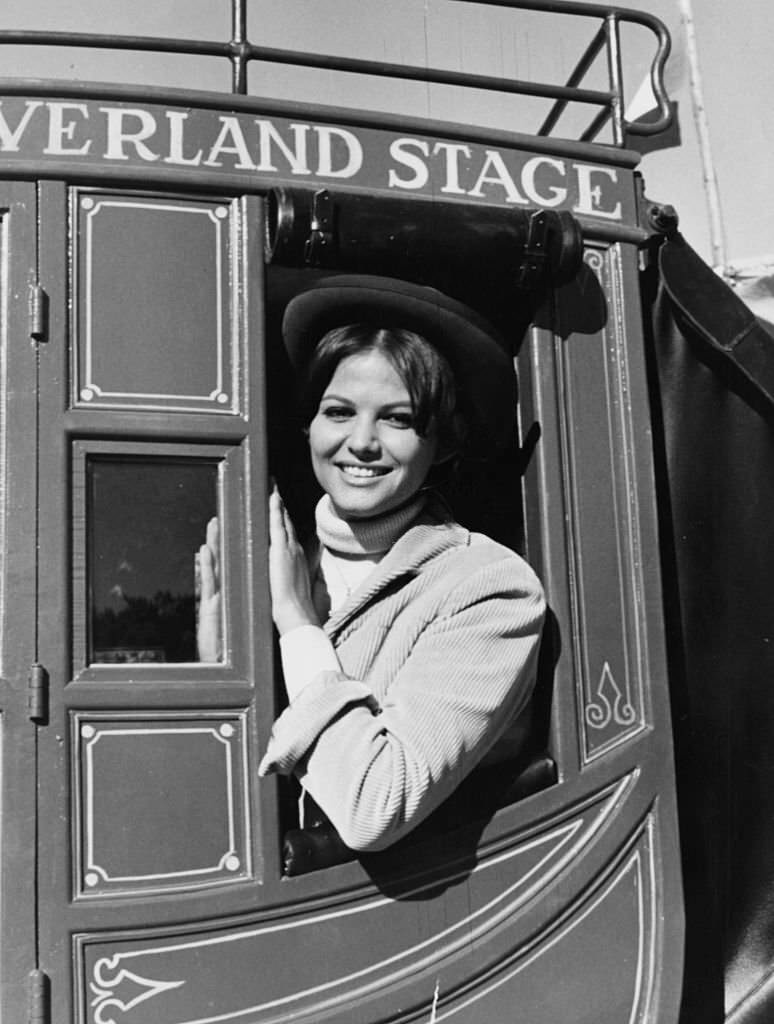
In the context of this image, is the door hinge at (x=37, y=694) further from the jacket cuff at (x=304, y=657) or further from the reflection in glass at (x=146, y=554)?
the jacket cuff at (x=304, y=657)

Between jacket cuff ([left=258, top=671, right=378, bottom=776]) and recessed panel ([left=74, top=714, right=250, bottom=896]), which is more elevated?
jacket cuff ([left=258, top=671, right=378, bottom=776])

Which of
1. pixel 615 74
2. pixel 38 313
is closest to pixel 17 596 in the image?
pixel 38 313

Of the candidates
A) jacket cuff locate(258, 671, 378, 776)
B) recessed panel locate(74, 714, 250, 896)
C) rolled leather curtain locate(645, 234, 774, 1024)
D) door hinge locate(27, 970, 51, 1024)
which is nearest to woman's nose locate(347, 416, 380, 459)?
jacket cuff locate(258, 671, 378, 776)

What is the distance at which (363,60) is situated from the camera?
13.8 feet

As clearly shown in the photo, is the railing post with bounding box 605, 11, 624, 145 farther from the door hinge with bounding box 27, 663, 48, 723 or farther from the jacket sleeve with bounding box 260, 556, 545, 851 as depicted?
the door hinge with bounding box 27, 663, 48, 723

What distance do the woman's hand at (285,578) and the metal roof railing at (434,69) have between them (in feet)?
3.96

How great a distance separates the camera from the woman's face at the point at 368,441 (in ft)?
13.0

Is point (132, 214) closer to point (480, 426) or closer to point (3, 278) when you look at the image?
point (3, 278)

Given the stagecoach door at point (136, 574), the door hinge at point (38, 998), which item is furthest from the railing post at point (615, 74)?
the door hinge at point (38, 998)

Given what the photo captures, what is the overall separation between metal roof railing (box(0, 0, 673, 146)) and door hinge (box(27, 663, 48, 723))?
5.46 ft

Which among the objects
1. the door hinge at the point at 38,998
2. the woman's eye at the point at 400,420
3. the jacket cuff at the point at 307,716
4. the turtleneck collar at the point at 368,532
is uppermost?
the woman's eye at the point at 400,420

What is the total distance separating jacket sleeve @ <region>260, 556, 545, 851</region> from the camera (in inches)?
137

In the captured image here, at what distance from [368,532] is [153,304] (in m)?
0.83

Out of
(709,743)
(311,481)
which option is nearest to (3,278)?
(311,481)
